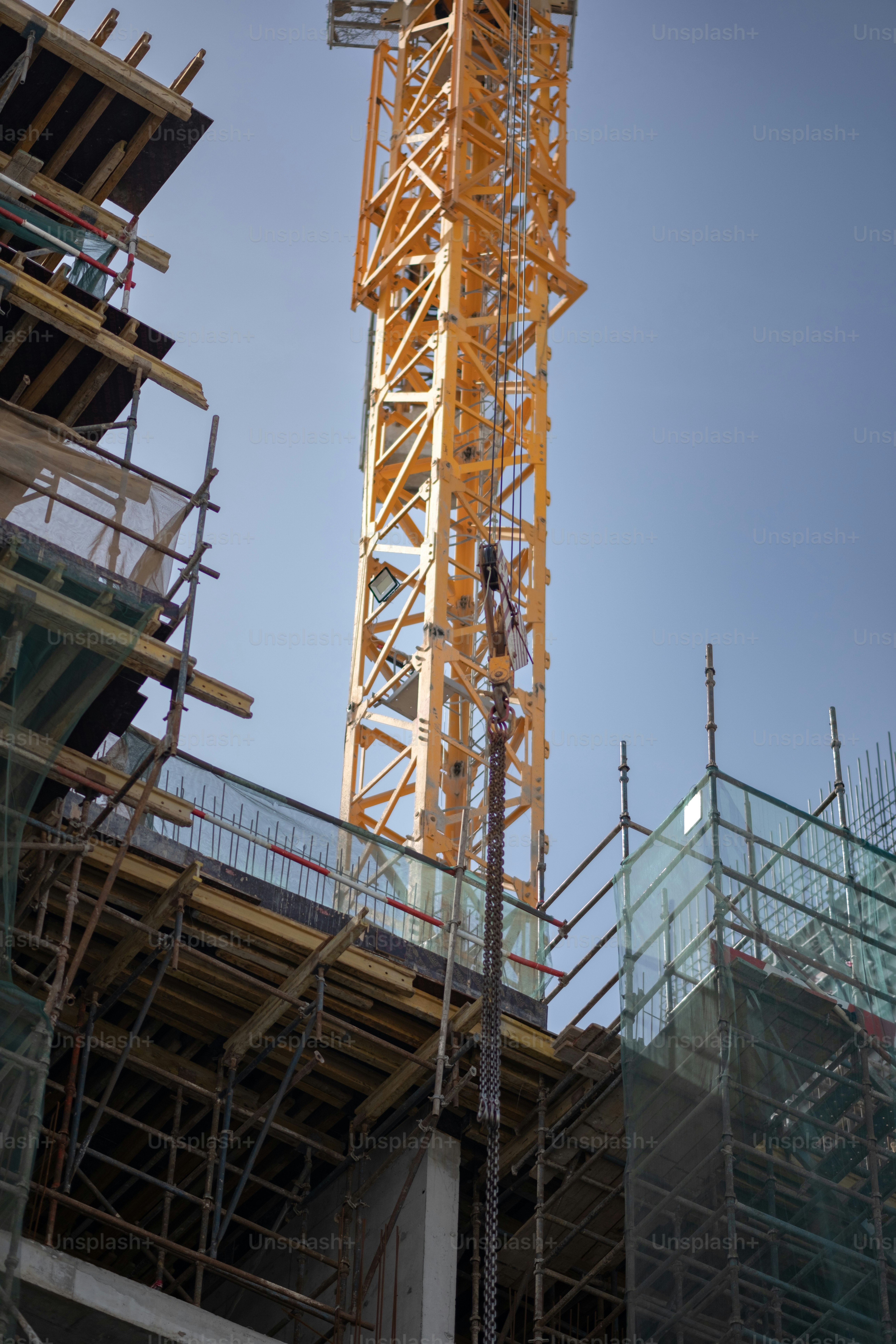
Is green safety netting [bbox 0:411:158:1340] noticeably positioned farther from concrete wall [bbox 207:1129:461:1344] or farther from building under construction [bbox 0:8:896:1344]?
concrete wall [bbox 207:1129:461:1344]

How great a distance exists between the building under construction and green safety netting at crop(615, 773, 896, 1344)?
0.04m

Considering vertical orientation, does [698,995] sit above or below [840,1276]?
above

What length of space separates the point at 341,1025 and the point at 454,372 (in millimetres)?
14043

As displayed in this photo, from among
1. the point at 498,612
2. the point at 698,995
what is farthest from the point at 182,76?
the point at 698,995

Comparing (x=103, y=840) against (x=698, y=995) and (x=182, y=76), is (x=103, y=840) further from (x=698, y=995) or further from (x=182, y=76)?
(x=182, y=76)

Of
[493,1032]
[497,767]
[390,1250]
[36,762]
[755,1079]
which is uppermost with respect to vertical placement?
[497,767]

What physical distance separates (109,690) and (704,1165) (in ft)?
22.2

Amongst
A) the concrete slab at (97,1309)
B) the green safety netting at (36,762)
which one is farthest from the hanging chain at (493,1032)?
the green safety netting at (36,762)

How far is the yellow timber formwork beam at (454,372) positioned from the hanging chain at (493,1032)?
26.5 ft

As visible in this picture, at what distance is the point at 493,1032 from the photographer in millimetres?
16406

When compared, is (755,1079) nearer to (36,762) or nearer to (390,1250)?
(390,1250)

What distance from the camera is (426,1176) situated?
19.3m

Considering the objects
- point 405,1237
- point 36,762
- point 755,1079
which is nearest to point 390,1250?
point 405,1237

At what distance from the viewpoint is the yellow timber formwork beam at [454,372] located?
2816 cm
